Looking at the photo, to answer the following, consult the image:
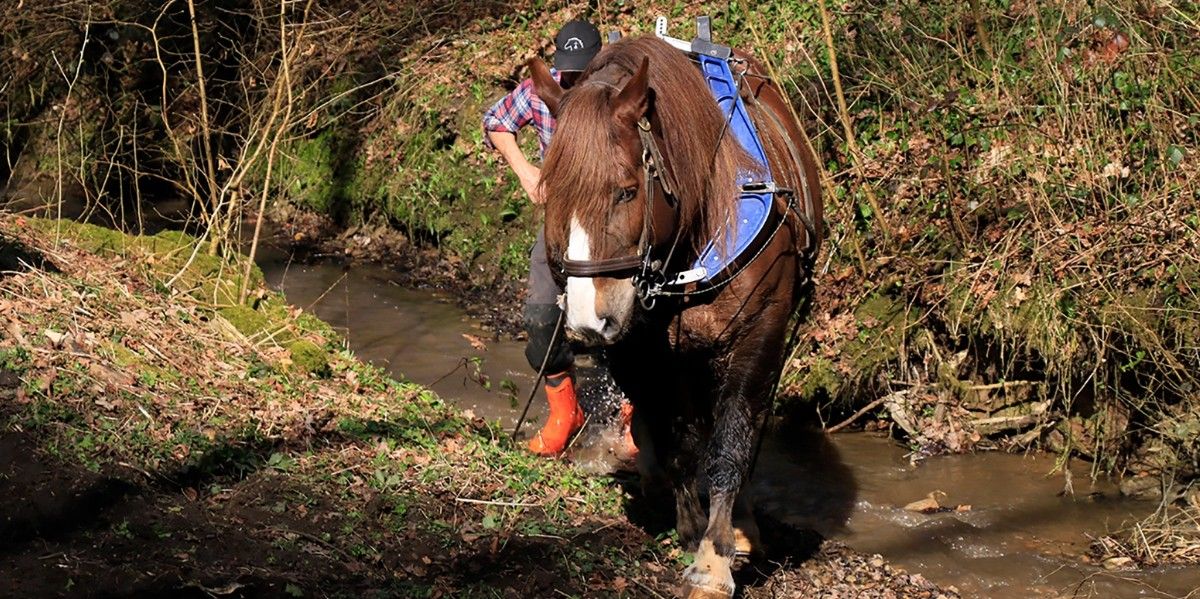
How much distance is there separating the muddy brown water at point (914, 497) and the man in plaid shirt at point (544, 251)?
0.85 m

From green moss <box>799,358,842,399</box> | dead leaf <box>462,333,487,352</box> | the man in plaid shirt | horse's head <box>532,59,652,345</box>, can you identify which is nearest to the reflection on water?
green moss <box>799,358,842,399</box>

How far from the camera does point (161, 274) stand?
8031mm

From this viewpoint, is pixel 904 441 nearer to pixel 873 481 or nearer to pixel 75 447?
pixel 873 481

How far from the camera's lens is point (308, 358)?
7.26 m

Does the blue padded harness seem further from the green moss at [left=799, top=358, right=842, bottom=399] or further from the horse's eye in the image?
the green moss at [left=799, top=358, right=842, bottom=399]

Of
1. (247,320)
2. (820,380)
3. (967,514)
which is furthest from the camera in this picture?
(820,380)

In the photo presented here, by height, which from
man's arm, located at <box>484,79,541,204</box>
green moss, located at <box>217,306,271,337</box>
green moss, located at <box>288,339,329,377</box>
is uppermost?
man's arm, located at <box>484,79,541,204</box>

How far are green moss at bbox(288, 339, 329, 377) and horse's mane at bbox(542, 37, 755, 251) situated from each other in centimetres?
316

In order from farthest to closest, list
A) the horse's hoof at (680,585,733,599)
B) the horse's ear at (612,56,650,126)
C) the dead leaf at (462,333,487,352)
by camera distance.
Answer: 1. the dead leaf at (462,333,487,352)
2. the horse's hoof at (680,585,733,599)
3. the horse's ear at (612,56,650,126)

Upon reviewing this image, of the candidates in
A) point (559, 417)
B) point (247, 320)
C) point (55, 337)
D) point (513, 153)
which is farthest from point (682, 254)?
point (247, 320)

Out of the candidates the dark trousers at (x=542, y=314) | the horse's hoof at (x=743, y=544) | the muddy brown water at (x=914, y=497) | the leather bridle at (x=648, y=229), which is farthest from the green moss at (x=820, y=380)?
the leather bridle at (x=648, y=229)

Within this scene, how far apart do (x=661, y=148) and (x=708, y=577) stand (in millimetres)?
1753

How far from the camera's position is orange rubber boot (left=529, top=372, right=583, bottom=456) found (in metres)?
7.41

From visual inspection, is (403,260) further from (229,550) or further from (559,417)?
(229,550)
